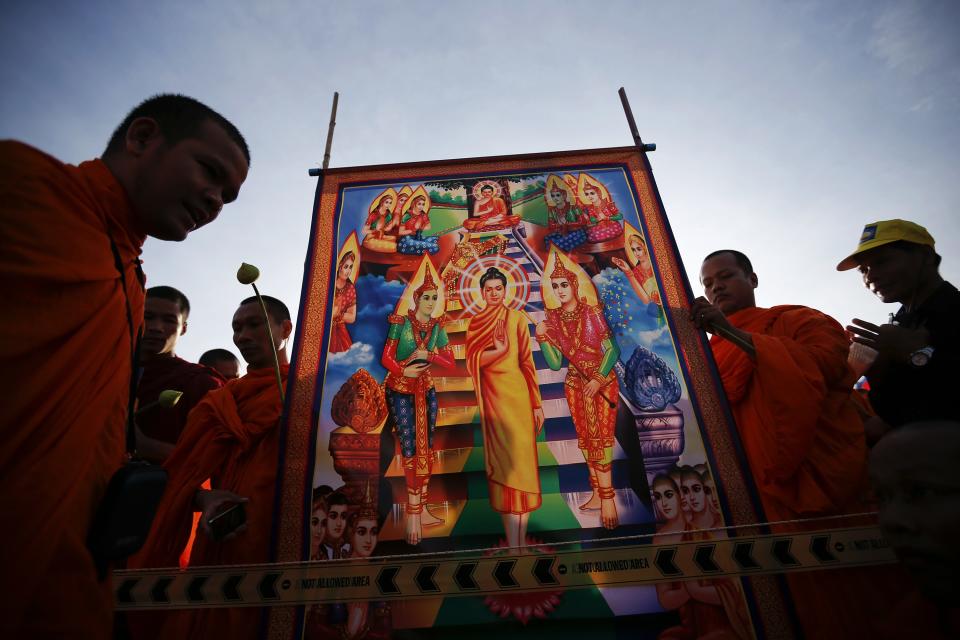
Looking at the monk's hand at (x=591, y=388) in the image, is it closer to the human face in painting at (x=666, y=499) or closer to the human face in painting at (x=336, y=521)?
the human face in painting at (x=666, y=499)

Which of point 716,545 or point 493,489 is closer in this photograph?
point 716,545

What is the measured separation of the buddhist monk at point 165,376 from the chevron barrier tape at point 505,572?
125 centimetres

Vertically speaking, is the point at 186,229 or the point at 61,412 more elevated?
the point at 186,229

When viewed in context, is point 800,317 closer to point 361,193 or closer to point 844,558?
point 844,558

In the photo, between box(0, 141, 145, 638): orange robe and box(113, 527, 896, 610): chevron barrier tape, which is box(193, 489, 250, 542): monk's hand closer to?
box(113, 527, 896, 610): chevron barrier tape

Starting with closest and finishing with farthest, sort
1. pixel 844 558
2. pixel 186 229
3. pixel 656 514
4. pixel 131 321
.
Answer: pixel 131 321, pixel 186 229, pixel 844 558, pixel 656 514

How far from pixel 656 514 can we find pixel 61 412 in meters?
2.32


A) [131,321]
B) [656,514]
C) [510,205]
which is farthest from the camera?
[510,205]

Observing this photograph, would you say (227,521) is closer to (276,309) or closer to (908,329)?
(276,309)

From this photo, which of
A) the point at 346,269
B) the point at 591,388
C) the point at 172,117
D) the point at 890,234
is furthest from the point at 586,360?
the point at 172,117

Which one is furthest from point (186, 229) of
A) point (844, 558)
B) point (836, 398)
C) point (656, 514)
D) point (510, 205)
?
point (836, 398)

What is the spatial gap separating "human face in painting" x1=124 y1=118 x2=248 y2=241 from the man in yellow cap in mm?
3054

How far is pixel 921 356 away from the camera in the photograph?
2.03m

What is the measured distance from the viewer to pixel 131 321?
128 centimetres
